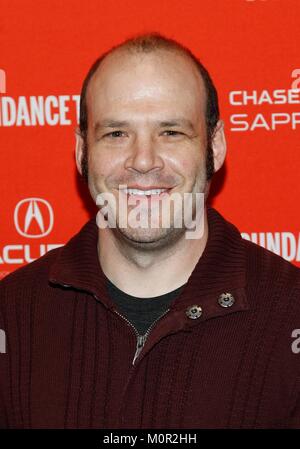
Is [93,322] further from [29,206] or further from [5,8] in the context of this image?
[5,8]

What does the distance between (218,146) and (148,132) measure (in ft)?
0.84

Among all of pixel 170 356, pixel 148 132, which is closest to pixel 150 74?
pixel 148 132

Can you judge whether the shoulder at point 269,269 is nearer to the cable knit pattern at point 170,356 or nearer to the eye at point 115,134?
the cable knit pattern at point 170,356

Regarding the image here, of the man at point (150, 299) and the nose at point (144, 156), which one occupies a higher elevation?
the nose at point (144, 156)

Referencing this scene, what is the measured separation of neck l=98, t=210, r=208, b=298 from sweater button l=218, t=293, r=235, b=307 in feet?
0.51

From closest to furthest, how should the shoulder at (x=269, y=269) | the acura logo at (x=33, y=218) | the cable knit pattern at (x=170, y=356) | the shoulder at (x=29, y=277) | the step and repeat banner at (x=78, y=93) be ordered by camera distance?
the cable knit pattern at (x=170, y=356) < the shoulder at (x=269, y=269) < the shoulder at (x=29, y=277) < the step and repeat banner at (x=78, y=93) < the acura logo at (x=33, y=218)

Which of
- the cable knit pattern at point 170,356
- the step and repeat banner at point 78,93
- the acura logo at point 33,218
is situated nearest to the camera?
the cable knit pattern at point 170,356

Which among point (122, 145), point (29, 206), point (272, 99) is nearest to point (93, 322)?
point (122, 145)

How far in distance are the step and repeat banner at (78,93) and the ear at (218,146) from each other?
27cm

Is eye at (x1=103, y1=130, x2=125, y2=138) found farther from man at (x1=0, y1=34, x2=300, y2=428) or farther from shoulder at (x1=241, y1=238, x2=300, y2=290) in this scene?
shoulder at (x1=241, y1=238, x2=300, y2=290)

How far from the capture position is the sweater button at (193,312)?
178 cm

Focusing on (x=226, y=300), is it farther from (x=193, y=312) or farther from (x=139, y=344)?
(x=139, y=344)

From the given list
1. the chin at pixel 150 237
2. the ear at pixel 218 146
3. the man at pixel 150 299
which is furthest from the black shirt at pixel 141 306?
the ear at pixel 218 146

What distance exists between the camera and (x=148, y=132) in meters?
1.86
